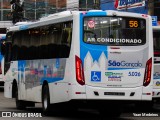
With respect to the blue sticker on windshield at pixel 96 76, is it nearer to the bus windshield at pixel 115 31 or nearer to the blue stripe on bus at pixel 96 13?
the bus windshield at pixel 115 31

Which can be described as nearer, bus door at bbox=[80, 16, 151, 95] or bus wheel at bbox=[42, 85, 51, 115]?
bus door at bbox=[80, 16, 151, 95]

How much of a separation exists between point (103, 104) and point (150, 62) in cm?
176

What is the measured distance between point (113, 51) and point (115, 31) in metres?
0.61

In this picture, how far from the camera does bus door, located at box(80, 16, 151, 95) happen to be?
16656mm

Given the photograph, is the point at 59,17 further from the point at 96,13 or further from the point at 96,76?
the point at 96,76

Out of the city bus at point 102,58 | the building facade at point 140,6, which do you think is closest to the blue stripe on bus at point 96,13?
the city bus at point 102,58

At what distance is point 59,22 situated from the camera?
18125mm

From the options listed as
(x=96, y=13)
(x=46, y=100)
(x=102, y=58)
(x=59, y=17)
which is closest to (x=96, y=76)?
(x=102, y=58)

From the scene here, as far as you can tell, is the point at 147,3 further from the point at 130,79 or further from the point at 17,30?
the point at 130,79

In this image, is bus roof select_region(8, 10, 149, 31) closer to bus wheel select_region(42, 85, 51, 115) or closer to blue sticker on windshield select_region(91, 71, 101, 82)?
blue sticker on windshield select_region(91, 71, 101, 82)

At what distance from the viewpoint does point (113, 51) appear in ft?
55.3

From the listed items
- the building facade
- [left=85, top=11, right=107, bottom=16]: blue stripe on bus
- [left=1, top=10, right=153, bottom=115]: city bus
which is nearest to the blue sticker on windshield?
[left=1, top=10, right=153, bottom=115]: city bus

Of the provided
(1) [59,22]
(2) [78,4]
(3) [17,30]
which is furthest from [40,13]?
(1) [59,22]

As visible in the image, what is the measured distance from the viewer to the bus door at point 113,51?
54.6 feet
